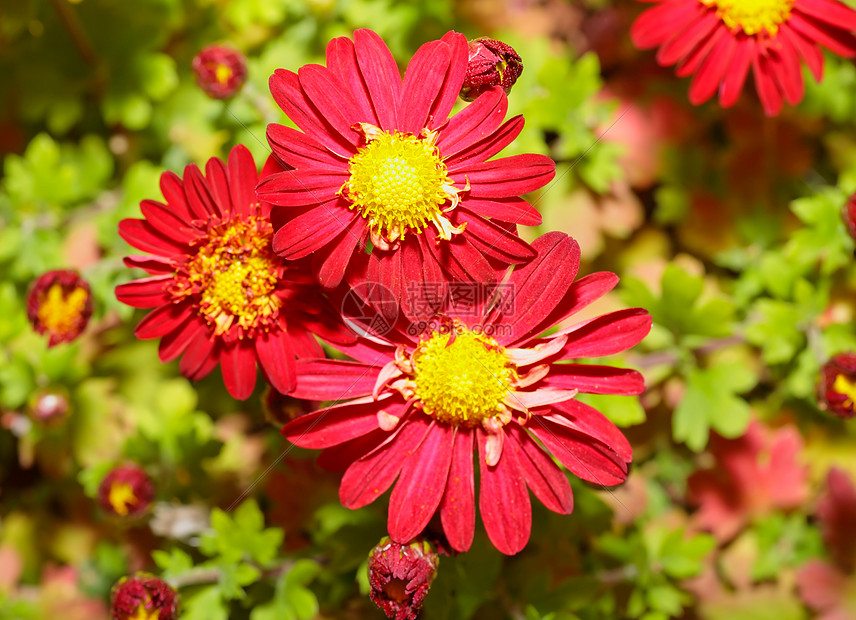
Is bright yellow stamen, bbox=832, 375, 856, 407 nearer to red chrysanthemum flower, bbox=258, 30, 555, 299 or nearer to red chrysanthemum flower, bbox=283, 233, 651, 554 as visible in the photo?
red chrysanthemum flower, bbox=283, 233, 651, 554

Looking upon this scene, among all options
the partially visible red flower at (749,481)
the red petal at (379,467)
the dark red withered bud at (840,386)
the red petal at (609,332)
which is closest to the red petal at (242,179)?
the red petal at (379,467)

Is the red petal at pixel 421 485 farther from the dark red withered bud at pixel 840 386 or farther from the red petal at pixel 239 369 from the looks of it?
the dark red withered bud at pixel 840 386

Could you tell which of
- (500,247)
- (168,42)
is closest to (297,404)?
(500,247)

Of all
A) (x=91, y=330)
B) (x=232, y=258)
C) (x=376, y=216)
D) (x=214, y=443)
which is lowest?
(x=214, y=443)

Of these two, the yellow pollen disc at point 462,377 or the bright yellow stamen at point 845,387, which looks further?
the bright yellow stamen at point 845,387

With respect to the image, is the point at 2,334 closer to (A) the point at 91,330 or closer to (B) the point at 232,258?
(A) the point at 91,330

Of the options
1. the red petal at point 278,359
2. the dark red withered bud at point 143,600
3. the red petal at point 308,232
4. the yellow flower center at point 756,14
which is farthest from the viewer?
the yellow flower center at point 756,14

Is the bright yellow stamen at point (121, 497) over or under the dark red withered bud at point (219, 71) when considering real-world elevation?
under

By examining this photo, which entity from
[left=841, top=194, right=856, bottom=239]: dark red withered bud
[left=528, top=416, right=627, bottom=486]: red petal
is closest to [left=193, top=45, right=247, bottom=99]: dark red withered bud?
[left=528, top=416, right=627, bottom=486]: red petal
